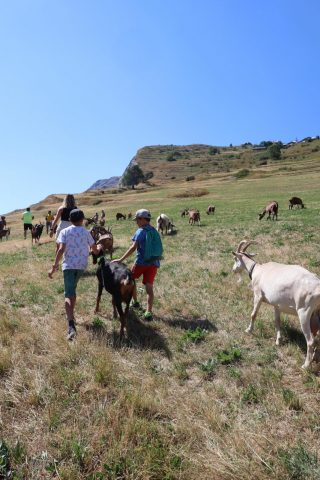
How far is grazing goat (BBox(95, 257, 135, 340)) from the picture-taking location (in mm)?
6648

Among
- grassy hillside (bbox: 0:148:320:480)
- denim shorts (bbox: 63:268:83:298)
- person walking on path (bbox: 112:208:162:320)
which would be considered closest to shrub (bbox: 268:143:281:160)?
grassy hillside (bbox: 0:148:320:480)

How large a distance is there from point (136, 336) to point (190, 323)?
118cm

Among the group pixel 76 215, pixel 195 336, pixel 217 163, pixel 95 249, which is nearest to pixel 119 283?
pixel 95 249

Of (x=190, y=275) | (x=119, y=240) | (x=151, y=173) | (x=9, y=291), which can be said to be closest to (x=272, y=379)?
(x=190, y=275)

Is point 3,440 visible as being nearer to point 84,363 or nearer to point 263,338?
point 84,363

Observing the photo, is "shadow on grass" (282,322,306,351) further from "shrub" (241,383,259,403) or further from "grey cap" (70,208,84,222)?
"grey cap" (70,208,84,222)

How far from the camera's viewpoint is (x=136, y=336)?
6750mm

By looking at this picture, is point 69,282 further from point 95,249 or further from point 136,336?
point 136,336

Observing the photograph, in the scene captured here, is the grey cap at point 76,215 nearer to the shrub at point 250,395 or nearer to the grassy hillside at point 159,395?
the grassy hillside at point 159,395

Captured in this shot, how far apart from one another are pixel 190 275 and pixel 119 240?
8528 millimetres

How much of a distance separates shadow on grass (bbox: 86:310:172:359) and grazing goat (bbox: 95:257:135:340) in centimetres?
17

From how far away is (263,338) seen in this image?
21.8ft

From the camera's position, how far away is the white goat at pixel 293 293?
214 inches

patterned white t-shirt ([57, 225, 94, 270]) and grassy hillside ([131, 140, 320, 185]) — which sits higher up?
grassy hillside ([131, 140, 320, 185])
